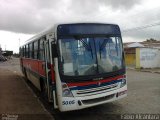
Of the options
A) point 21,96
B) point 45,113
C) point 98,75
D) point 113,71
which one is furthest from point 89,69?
point 21,96

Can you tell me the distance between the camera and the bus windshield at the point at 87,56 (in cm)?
862

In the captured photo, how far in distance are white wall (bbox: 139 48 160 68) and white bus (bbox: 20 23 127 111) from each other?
26.1 metres

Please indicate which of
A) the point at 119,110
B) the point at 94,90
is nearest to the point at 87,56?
the point at 94,90

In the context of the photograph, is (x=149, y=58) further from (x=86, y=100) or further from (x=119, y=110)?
(x=86, y=100)

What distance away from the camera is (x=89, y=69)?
880cm

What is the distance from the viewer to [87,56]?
8.84m

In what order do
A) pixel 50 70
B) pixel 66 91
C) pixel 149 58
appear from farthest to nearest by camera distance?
pixel 149 58, pixel 50 70, pixel 66 91

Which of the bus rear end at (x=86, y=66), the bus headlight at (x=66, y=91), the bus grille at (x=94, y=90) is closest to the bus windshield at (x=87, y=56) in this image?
the bus rear end at (x=86, y=66)

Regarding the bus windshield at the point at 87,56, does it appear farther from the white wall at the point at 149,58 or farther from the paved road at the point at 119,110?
the white wall at the point at 149,58

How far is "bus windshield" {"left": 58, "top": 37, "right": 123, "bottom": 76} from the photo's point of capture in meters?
8.62

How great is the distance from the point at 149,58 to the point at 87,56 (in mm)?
27717

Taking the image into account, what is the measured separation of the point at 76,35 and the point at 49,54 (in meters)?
1.15

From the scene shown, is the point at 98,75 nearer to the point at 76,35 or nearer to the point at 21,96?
the point at 76,35

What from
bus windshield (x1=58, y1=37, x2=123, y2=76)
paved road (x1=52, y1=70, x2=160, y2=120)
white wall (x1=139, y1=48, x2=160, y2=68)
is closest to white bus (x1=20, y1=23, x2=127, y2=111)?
bus windshield (x1=58, y1=37, x2=123, y2=76)
